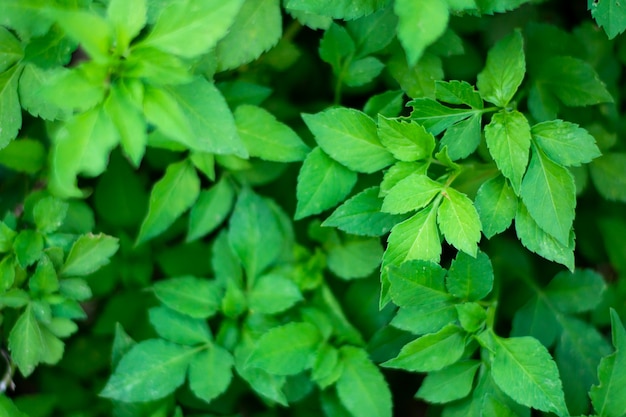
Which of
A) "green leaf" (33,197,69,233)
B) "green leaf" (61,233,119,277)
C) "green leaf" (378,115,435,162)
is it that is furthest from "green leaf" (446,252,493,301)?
"green leaf" (33,197,69,233)

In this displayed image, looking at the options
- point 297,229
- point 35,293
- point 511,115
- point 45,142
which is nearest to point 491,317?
point 511,115

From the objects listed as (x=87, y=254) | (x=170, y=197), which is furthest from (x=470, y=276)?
(x=87, y=254)

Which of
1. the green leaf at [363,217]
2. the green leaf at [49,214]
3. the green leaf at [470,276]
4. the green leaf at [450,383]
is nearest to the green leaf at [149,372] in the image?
the green leaf at [49,214]

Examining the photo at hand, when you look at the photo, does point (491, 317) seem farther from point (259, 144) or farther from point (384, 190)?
point (259, 144)

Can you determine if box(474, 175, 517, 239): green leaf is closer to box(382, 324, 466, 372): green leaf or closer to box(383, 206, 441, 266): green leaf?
box(383, 206, 441, 266): green leaf

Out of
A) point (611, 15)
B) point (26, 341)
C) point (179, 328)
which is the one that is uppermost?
point (611, 15)

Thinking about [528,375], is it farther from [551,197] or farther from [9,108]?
[9,108]
